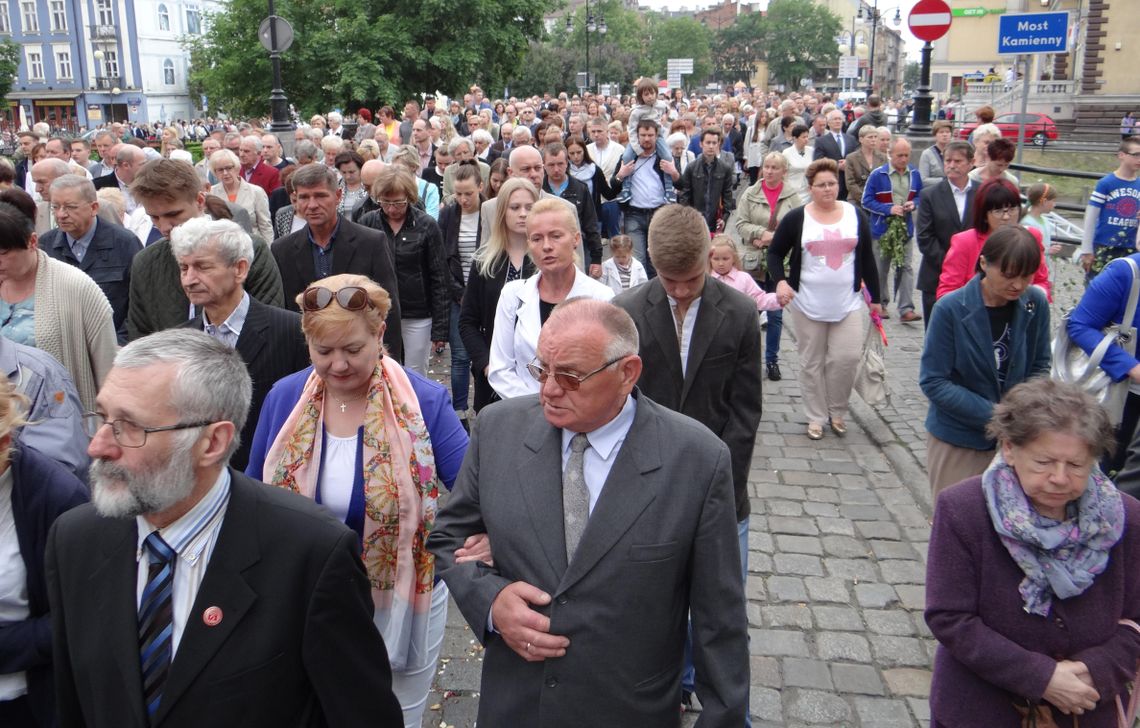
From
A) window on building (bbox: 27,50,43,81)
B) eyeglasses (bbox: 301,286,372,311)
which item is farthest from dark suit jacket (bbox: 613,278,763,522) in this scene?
window on building (bbox: 27,50,43,81)

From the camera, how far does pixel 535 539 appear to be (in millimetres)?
2625

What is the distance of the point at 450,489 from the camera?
132 inches

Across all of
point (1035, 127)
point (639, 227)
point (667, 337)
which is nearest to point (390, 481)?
point (667, 337)

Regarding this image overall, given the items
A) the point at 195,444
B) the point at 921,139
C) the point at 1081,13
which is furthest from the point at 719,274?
→ the point at 1081,13

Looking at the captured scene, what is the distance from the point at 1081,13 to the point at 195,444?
224 ft

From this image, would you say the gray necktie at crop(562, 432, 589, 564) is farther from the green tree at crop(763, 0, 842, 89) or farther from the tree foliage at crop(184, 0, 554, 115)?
the green tree at crop(763, 0, 842, 89)

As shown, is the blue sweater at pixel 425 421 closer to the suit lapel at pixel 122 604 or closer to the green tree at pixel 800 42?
the suit lapel at pixel 122 604

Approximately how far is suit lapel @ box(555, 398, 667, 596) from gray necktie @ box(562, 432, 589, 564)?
0.09ft

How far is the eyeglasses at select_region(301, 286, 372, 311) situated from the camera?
133 inches

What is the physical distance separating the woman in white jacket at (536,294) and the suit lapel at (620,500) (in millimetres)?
2179

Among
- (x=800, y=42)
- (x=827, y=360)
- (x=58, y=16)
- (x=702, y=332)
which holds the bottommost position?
(x=827, y=360)

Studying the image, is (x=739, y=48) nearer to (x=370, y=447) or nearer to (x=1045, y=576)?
(x=370, y=447)

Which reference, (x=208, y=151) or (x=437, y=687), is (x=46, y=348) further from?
(x=208, y=151)

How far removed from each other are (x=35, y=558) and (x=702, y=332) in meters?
2.62
